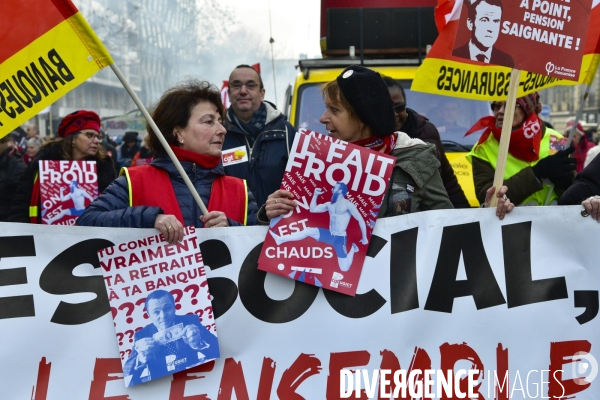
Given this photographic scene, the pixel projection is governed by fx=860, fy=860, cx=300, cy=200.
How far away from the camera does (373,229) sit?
3576 millimetres

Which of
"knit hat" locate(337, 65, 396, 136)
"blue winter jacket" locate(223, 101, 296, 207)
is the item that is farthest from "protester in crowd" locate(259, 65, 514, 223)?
"blue winter jacket" locate(223, 101, 296, 207)

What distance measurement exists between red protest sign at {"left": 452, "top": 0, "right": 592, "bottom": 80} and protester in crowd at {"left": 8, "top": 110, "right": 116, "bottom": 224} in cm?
353

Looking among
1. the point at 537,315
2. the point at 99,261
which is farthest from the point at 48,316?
the point at 537,315

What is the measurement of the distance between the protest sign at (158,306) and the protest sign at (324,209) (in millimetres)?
308

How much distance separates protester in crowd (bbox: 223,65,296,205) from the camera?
5.64 m

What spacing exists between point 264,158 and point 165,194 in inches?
79.2

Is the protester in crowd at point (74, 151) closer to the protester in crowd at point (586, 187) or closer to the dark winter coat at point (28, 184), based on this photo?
the dark winter coat at point (28, 184)

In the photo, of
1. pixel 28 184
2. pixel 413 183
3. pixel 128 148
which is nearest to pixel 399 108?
pixel 413 183

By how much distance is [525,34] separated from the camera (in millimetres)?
3908

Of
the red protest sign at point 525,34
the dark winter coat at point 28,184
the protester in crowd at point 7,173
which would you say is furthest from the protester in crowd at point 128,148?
the red protest sign at point 525,34

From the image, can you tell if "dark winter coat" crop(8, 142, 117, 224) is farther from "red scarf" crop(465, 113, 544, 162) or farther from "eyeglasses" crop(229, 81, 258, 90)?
"red scarf" crop(465, 113, 544, 162)

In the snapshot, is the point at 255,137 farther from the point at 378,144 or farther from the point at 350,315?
the point at 350,315

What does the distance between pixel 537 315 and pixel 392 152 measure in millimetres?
909

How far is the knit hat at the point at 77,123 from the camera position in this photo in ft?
21.8
